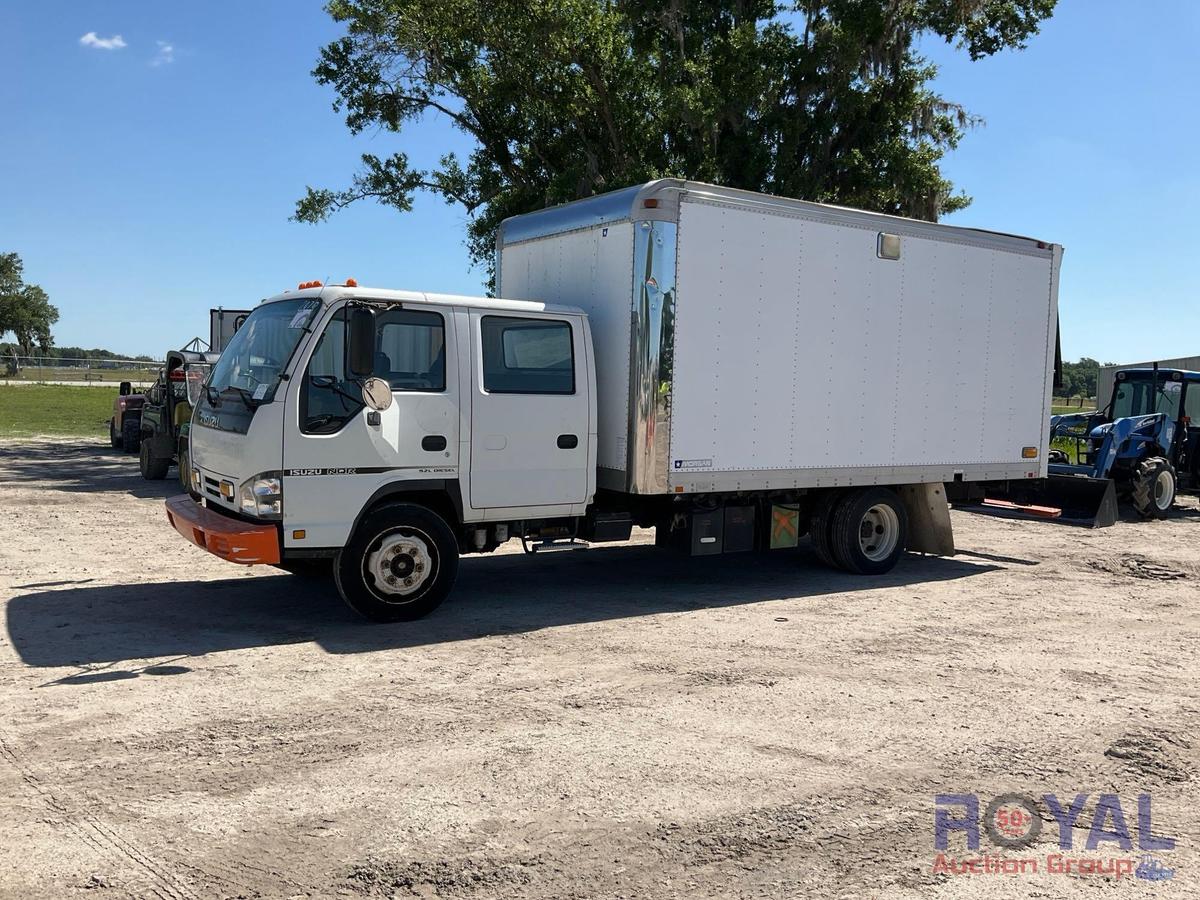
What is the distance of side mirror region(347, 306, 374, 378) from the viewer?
695 cm

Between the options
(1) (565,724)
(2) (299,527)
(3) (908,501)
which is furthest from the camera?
(3) (908,501)

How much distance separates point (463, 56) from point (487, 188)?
3011mm

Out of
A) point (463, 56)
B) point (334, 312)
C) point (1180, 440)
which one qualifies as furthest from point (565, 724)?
point (463, 56)

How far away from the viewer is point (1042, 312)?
11070 mm

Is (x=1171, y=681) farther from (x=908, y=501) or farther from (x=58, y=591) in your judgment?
(x=58, y=591)

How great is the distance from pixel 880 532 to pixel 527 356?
4624 mm

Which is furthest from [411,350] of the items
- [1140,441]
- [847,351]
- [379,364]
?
[1140,441]

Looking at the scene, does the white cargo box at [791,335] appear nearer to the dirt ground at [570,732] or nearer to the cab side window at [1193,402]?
the dirt ground at [570,732]

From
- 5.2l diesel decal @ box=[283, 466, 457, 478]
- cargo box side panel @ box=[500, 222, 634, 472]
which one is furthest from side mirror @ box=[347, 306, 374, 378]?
cargo box side panel @ box=[500, 222, 634, 472]

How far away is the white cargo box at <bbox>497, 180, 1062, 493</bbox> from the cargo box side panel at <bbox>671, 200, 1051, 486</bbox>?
17mm

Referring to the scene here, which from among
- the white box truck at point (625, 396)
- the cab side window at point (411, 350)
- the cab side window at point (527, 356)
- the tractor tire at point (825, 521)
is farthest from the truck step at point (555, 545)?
the tractor tire at point (825, 521)

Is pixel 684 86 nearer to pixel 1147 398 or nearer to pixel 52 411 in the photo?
pixel 1147 398

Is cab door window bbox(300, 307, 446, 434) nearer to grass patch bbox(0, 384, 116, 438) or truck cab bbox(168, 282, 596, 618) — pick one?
truck cab bbox(168, 282, 596, 618)

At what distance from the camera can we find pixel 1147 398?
17000 millimetres
